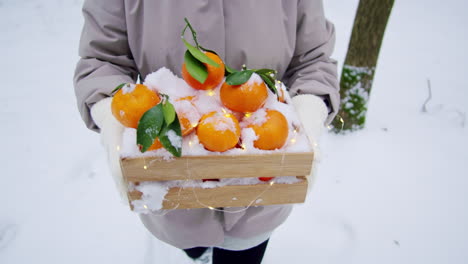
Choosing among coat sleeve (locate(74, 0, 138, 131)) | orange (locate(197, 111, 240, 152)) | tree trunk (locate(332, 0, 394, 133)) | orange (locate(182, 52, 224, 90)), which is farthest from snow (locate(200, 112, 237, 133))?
tree trunk (locate(332, 0, 394, 133))

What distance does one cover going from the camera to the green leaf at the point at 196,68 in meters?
0.72

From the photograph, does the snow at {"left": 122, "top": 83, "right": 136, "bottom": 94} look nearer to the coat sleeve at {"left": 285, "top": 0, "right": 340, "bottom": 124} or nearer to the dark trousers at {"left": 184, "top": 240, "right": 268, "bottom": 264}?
the coat sleeve at {"left": 285, "top": 0, "right": 340, "bottom": 124}

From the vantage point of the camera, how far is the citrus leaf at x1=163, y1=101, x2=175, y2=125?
636 millimetres

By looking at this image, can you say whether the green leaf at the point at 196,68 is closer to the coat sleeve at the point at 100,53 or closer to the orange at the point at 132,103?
the orange at the point at 132,103

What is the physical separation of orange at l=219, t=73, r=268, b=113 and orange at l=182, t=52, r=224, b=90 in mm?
37

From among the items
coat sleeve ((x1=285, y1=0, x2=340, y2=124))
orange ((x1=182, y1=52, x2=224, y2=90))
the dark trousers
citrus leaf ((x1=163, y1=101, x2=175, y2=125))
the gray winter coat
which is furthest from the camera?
the dark trousers

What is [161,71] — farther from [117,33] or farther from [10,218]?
[10,218]

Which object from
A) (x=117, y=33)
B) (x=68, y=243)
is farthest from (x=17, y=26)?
(x=117, y=33)

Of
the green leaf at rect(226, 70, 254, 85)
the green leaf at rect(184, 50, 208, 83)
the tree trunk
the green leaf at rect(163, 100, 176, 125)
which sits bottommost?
the tree trunk

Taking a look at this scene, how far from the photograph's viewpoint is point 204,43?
3.05 ft

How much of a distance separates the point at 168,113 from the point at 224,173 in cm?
22

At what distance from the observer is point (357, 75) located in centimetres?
220

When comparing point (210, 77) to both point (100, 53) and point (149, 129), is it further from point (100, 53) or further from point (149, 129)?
point (100, 53)

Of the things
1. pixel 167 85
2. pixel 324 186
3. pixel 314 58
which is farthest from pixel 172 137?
pixel 324 186
